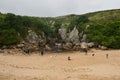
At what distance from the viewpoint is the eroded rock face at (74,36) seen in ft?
227

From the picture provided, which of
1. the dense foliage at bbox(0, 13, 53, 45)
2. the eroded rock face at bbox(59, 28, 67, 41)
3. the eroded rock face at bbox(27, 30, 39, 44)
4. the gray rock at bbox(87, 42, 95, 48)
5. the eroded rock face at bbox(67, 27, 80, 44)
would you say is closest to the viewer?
the dense foliage at bbox(0, 13, 53, 45)

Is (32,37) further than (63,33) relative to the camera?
No

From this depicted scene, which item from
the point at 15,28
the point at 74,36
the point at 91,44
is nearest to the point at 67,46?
the point at 74,36

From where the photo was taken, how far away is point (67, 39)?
7025cm

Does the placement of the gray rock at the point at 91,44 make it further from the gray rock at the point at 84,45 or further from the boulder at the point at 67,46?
the boulder at the point at 67,46

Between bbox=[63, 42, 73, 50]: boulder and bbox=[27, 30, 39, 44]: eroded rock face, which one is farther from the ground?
bbox=[27, 30, 39, 44]: eroded rock face

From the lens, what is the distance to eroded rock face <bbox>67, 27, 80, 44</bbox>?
6925cm

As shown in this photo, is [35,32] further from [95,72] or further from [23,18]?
[95,72]

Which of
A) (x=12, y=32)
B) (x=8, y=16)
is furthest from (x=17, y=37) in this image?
(x=8, y=16)

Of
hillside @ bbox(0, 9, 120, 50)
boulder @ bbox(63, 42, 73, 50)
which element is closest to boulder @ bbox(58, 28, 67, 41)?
hillside @ bbox(0, 9, 120, 50)

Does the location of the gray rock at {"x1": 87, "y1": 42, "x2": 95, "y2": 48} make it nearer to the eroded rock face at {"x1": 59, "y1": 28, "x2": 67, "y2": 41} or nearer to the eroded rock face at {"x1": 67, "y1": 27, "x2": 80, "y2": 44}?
the eroded rock face at {"x1": 67, "y1": 27, "x2": 80, "y2": 44}

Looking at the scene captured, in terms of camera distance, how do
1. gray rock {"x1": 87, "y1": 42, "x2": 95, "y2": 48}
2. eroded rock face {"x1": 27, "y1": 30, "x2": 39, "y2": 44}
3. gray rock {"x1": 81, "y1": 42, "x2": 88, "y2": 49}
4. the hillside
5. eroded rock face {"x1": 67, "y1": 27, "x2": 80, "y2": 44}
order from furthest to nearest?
eroded rock face {"x1": 67, "y1": 27, "x2": 80, "y2": 44} < gray rock {"x1": 87, "y1": 42, "x2": 95, "y2": 48} < eroded rock face {"x1": 27, "y1": 30, "x2": 39, "y2": 44} < gray rock {"x1": 81, "y1": 42, "x2": 88, "y2": 49} < the hillside

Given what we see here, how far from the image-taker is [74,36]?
229 ft

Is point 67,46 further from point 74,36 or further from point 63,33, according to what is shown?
point 63,33
